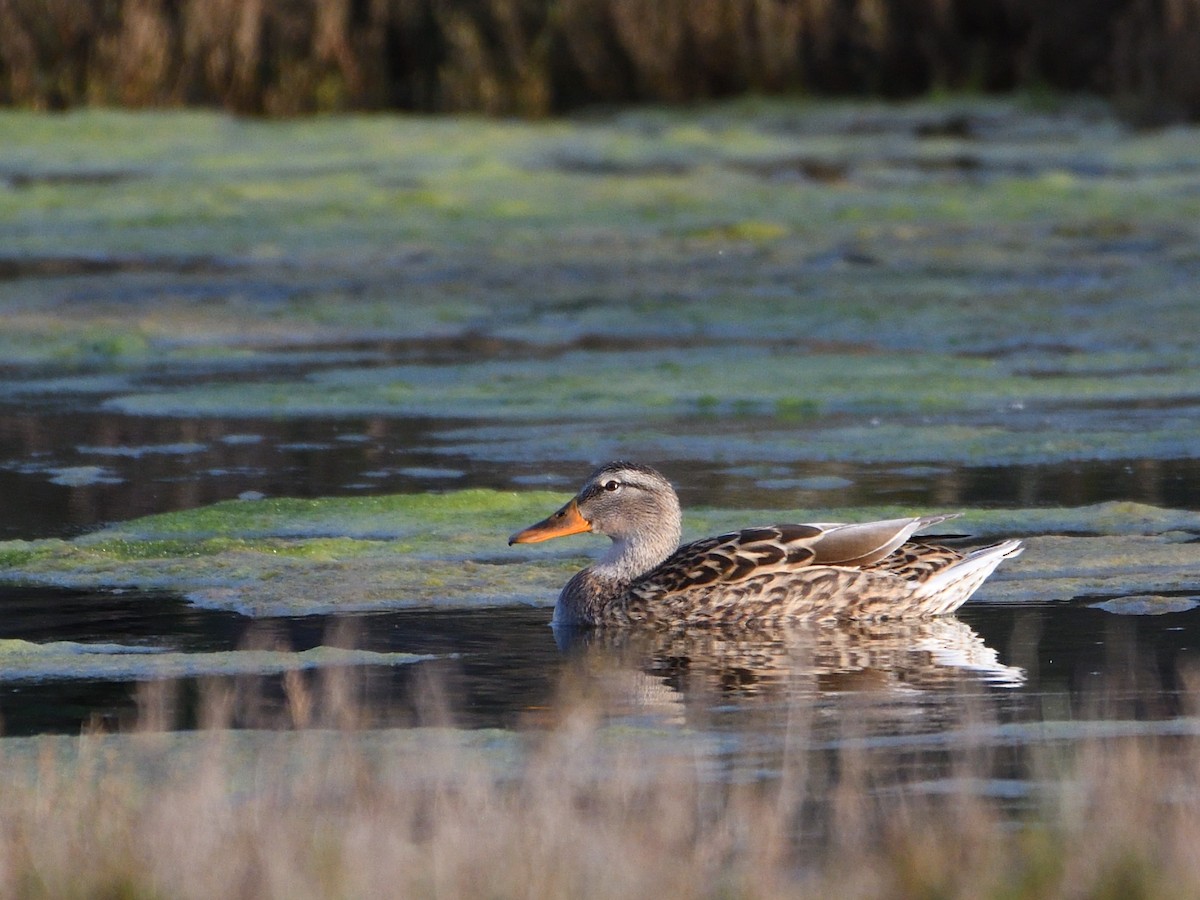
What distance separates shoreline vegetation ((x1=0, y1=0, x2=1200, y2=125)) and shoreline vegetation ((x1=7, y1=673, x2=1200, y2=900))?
58.2 ft

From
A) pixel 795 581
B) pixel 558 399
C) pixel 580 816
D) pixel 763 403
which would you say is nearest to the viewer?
pixel 580 816

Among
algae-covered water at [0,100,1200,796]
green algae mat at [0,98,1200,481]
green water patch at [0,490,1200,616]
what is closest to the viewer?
algae-covered water at [0,100,1200,796]

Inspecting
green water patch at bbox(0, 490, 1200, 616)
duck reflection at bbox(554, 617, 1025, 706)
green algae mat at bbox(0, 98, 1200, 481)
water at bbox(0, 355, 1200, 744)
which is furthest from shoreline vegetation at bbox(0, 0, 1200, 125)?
duck reflection at bbox(554, 617, 1025, 706)

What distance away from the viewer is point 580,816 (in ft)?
14.7

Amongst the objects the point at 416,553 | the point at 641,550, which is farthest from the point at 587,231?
the point at 641,550

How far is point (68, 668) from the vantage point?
6570 millimetres

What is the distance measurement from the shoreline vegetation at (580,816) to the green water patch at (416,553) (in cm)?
198

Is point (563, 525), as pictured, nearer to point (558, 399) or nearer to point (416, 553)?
point (416, 553)

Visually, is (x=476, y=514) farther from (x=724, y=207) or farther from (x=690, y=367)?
(x=724, y=207)

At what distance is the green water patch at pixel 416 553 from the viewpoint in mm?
7562

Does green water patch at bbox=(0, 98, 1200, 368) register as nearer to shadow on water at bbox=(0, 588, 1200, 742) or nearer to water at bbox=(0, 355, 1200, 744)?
water at bbox=(0, 355, 1200, 744)

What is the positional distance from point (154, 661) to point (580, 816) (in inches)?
95.9

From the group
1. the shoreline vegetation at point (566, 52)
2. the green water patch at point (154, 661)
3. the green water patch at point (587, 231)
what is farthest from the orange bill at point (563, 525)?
the shoreline vegetation at point (566, 52)

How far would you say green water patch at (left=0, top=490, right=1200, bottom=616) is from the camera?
7.56m
